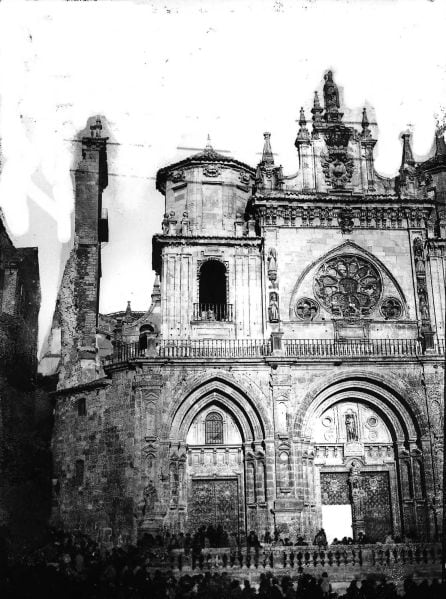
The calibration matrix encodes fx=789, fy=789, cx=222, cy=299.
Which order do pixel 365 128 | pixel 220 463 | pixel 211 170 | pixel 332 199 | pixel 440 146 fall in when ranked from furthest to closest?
pixel 440 146, pixel 211 170, pixel 365 128, pixel 332 199, pixel 220 463

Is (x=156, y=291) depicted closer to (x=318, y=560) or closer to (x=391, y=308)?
(x=391, y=308)

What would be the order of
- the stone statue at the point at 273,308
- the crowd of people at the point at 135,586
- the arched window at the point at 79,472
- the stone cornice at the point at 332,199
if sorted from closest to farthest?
1. the crowd of people at the point at 135,586
2. the arched window at the point at 79,472
3. the stone statue at the point at 273,308
4. the stone cornice at the point at 332,199

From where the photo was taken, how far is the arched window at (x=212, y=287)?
32.4 meters

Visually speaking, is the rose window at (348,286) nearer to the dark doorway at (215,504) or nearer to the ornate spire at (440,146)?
the dark doorway at (215,504)

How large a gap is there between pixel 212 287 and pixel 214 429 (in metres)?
6.72

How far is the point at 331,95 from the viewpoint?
3506 centimetres

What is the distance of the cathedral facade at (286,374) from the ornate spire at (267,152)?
0.06 metres

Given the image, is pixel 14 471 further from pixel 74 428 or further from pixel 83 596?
pixel 83 596

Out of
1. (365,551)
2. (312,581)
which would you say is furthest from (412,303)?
(312,581)

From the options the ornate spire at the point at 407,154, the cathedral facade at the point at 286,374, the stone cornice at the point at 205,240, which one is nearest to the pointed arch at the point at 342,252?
the cathedral facade at the point at 286,374

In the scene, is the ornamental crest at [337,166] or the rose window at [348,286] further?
the ornamental crest at [337,166]

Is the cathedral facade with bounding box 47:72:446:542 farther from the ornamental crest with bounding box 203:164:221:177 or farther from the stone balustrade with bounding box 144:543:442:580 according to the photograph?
the stone balustrade with bounding box 144:543:442:580

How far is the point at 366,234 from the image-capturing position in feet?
108

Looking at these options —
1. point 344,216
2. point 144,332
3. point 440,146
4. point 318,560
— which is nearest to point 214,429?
point 144,332
